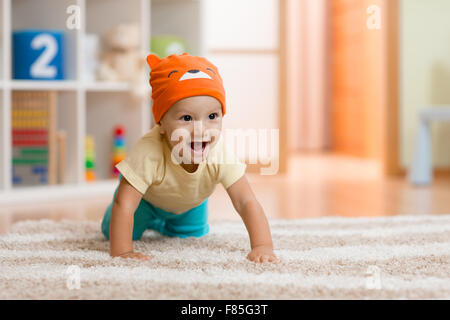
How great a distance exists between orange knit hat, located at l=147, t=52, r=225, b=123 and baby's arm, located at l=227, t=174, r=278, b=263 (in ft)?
0.46

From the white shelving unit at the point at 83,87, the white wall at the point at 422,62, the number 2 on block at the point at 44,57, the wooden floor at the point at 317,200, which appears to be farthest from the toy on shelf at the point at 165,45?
the white wall at the point at 422,62

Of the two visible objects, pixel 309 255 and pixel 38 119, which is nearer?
pixel 309 255

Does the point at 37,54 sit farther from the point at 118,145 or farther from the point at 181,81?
the point at 181,81

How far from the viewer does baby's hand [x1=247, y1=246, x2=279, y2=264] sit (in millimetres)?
992

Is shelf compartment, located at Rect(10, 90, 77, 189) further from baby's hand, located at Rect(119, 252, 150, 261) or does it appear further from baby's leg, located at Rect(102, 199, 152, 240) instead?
baby's hand, located at Rect(119, 252, 150, 261)

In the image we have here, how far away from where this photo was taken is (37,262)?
1.00m

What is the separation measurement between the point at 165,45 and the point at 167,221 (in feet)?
3.76

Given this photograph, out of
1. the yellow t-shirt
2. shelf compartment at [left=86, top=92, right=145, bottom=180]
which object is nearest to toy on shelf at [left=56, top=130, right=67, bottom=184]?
shelf compartment at [left=86, top=92, right=145, bottom=180]

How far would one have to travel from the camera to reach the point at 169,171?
1077 millimetres

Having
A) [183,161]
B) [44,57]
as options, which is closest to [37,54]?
[44,57]

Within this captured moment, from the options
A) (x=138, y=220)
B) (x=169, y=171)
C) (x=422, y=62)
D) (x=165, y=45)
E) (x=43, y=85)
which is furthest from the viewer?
(x=422, y=62)
